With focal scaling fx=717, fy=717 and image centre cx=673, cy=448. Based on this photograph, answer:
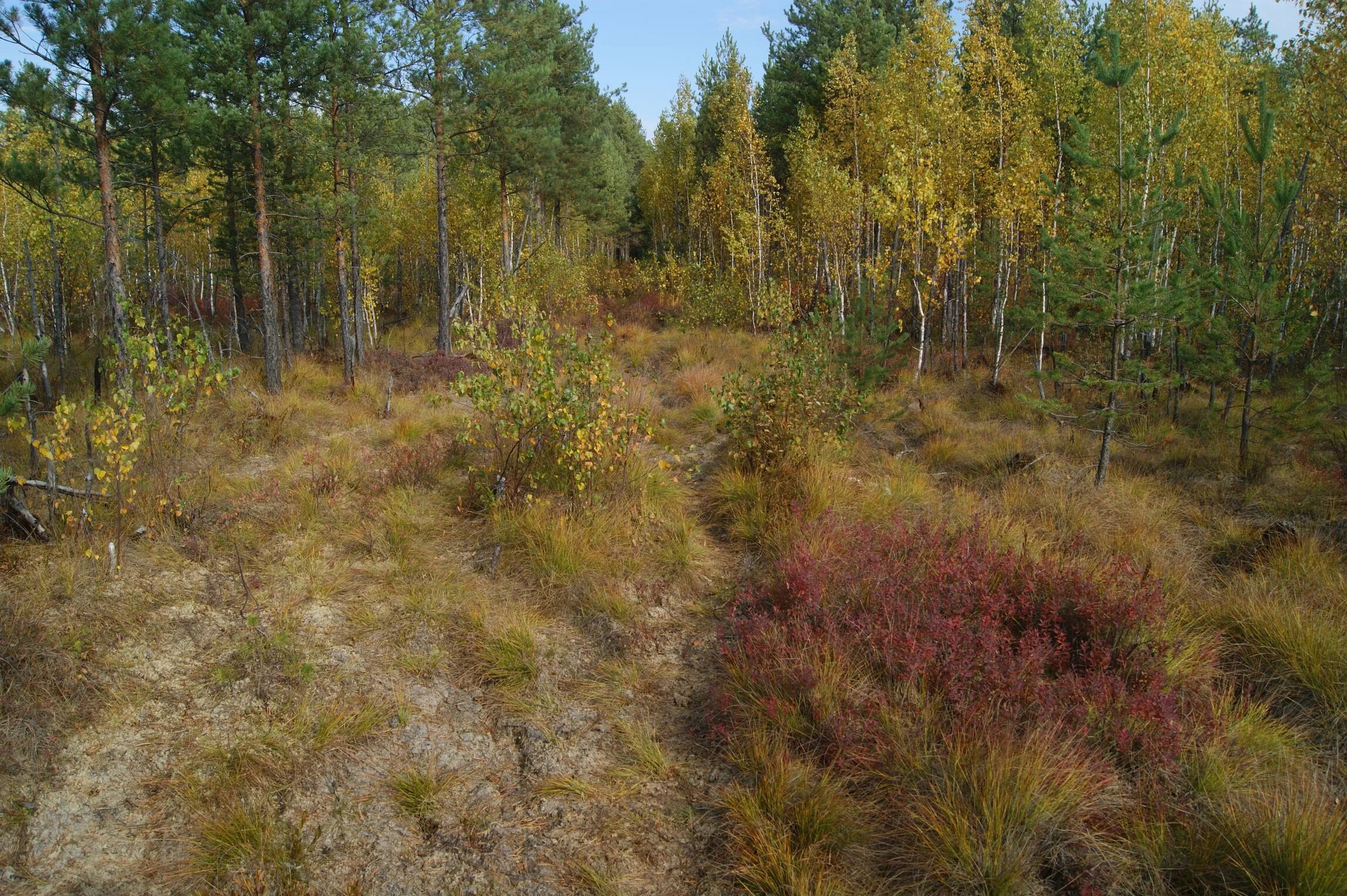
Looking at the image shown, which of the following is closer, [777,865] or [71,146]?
[777,865]

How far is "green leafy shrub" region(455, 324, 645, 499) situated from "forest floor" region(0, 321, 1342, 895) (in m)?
0.48

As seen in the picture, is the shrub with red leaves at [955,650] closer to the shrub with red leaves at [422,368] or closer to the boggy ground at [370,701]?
the boggy ground at [370,701]

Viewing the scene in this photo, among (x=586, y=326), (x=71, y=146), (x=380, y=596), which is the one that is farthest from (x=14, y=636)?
(x=586, y=326)

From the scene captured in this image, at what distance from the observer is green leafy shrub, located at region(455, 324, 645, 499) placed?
696 centimetres

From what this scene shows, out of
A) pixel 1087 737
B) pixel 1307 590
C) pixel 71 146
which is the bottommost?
pixel 1087 737

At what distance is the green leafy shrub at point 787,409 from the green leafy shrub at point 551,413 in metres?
1.54

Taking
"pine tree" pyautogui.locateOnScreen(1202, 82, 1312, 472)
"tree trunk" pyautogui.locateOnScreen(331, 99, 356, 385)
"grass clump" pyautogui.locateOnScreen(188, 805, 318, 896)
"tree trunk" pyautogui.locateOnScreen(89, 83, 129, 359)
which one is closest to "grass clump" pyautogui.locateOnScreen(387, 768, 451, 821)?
"grass clump" pyautogui.locateOnScreen(188, 805, 318, 896)

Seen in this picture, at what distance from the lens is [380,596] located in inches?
237

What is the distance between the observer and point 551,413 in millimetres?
6887

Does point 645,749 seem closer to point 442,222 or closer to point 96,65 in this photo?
point 96,65

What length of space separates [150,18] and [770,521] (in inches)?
428

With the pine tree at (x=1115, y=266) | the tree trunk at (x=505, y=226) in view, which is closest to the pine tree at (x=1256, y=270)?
the pine tree at (x=1115, y=266)

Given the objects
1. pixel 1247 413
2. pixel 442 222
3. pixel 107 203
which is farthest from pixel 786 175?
pixel 107 203

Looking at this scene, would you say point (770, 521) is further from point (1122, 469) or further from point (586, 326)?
point (586, 326)
